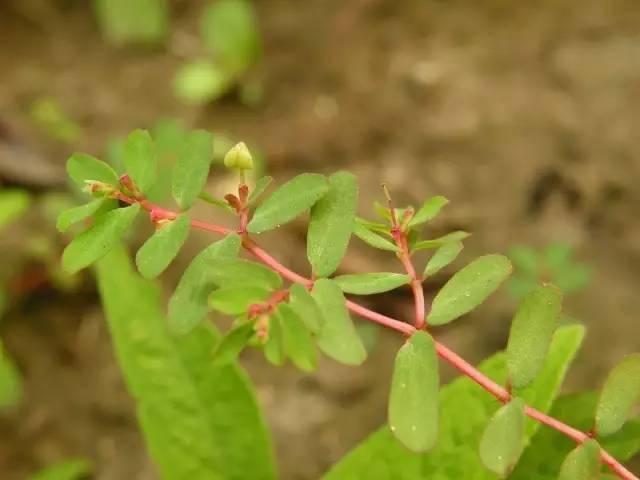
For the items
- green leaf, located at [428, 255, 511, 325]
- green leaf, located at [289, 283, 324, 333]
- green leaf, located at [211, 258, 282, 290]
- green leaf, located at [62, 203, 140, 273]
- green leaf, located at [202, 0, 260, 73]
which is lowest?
green leaf, located at [202, 0, 260, 73]

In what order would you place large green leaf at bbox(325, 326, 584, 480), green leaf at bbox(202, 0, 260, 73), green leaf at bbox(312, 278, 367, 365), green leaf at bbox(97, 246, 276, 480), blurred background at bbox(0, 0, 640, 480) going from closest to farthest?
1. green leaf at bbox(312, 278, 367, 365)
2. large green leaf at bbox(325, 326, 584, 480)
3. green leaf at bbox(97, 246, 276, 480)
4. blurred background at bbox(0, 0, 640, 480)
5. green leaf at bbox(202, 0, 260, 73)

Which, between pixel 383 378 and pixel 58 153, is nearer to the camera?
pixel 383 378

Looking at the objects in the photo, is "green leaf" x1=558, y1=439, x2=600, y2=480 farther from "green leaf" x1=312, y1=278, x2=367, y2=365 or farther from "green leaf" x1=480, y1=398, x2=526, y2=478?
"green leaf" x1=312, y1=278, x2=367, y2=365

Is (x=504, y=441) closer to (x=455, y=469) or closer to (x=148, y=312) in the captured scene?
(x=455, y=469)

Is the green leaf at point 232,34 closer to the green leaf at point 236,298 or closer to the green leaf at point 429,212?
the green leaf at point 429,212

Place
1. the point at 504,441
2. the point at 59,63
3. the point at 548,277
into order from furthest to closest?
1. the point at 59,63
2. the point at 548,277
3. the point at 504,441

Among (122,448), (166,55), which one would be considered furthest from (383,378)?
(166,55)

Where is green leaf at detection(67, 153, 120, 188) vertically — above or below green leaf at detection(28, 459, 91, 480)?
above

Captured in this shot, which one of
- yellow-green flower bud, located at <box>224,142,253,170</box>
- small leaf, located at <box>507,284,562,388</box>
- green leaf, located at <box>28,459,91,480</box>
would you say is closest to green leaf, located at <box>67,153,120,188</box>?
yellow-green flower bud, located at <box>224,142,253,170</box>
